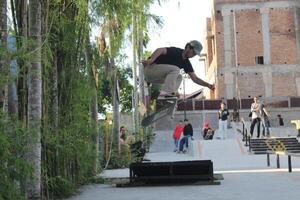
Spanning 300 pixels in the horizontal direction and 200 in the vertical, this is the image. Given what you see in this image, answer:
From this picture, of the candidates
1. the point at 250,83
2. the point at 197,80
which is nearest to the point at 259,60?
the point at 250,83

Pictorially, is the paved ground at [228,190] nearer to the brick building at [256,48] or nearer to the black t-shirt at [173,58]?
the black t-shirt at [173,58]

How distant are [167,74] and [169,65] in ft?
0.49

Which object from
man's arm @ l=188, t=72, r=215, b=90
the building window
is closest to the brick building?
the building window

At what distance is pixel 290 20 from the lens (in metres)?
52.3

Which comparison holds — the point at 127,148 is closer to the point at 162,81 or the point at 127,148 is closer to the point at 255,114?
the point at 255,114

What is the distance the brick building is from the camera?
5181cm

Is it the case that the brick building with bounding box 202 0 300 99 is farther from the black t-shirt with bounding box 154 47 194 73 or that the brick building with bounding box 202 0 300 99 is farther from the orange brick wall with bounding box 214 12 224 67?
the black t-shirt with bounding box 154 47 194 73

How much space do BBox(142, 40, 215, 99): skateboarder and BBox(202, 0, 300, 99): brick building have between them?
44020mm

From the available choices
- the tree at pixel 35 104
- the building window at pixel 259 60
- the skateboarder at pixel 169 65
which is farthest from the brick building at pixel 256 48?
the skateboarder at pixel 169 65

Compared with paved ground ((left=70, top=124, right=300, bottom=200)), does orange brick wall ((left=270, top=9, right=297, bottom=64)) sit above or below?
above

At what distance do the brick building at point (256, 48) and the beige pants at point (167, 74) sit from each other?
44.0 meters

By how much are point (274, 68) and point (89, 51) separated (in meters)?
41.8

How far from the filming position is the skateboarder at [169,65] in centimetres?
761

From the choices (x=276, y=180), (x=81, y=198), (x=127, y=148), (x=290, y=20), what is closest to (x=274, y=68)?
(x=290, y=20)
